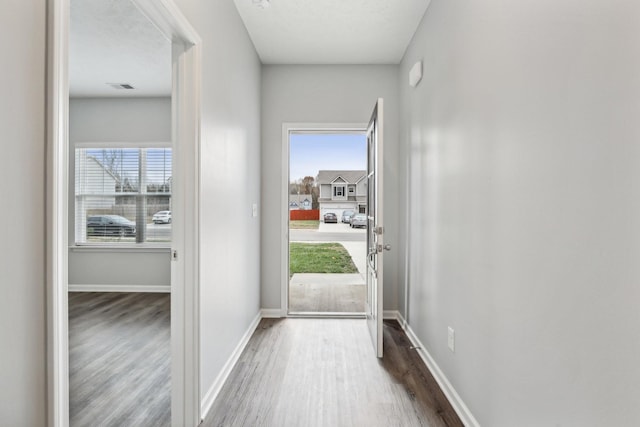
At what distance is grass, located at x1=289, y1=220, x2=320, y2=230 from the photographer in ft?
34.6

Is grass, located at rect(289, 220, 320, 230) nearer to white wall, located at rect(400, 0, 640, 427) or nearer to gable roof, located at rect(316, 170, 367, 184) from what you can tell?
gable roof, located at rect(316, 170, 367, 184)

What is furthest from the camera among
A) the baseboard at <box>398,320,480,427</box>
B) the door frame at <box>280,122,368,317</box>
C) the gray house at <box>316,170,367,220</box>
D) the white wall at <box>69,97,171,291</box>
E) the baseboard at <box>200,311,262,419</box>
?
the gray house at <box>316,170,367,220</box>

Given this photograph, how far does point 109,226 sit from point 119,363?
285 cm

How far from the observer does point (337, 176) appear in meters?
10.1

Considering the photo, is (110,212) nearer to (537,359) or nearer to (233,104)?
(233,104)

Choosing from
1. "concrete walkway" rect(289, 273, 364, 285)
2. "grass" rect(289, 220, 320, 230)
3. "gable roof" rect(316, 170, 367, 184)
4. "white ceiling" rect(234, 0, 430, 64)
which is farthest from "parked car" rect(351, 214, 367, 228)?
"white ceiling" rect(234, 0, 430, 64)

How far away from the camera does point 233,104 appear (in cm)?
269

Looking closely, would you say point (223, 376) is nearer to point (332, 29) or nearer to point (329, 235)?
point (332, 29)

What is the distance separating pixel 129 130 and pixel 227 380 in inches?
155

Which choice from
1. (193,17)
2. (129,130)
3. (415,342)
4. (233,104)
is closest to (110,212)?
(129,130)

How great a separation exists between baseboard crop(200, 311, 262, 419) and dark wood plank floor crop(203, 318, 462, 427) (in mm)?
35

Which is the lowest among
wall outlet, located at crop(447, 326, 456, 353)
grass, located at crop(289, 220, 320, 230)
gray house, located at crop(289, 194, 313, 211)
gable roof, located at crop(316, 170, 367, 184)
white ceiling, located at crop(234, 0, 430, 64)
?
wall outlet, located at crop(447, 326, 456, 353)

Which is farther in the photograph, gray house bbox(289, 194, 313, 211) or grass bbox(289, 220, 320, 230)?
grass bbox(289, 220, 320, 230)

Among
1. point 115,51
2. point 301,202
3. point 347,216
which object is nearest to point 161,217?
point 115,51
